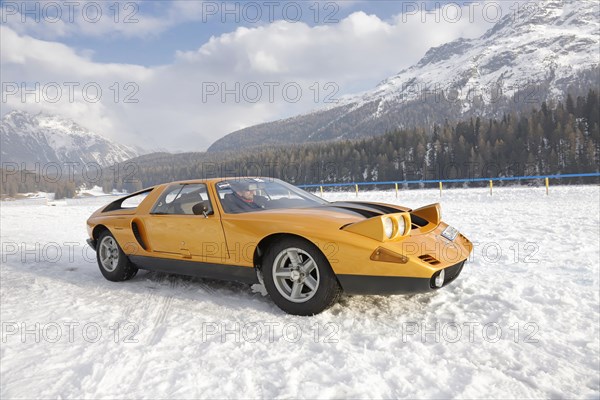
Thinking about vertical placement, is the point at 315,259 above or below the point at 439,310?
above

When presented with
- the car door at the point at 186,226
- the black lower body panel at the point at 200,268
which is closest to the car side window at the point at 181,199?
the car door at the point at 186,226

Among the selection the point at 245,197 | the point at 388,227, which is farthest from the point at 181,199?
the point at 388,227

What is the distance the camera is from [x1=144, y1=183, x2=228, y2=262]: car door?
4070 millimetres

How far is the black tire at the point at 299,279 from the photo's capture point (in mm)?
3410

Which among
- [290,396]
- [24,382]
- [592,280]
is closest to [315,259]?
[290,396]

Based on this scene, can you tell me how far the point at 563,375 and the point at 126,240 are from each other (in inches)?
182

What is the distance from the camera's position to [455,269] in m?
3.56

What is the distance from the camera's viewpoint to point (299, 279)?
11.8 feet

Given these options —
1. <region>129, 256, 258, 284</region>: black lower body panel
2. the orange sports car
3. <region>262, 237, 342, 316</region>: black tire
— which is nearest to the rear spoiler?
the orange sports car

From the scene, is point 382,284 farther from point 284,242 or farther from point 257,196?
point 257,196

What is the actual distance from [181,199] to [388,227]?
253cm

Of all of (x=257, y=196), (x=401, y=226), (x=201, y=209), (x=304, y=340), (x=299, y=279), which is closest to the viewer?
(x=304, y=340)

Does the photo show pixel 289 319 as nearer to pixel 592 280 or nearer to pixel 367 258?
pixel 367 258

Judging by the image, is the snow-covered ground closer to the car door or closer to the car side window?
the car door
